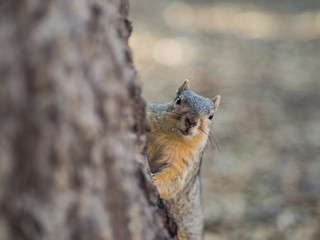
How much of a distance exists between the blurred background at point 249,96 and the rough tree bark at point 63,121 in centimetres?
110

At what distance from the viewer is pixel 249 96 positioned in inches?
184

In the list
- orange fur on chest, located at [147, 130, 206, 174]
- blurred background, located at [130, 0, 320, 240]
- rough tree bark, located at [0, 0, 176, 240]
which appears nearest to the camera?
rough tree bark, located at [0, 0, 176, 240]

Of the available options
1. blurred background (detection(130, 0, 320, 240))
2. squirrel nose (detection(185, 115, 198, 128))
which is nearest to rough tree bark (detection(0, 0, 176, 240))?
squirrel nose (detection(185, 115, 198, 128))

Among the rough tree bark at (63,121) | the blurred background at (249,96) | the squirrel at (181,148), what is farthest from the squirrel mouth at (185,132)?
the rough tree bark at (63,121)

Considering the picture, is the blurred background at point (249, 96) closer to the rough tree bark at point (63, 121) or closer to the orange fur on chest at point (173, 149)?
the orange fur on chest at point (173, 149)

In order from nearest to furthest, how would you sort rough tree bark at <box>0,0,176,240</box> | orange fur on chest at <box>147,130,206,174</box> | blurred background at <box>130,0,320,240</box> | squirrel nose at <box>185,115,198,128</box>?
rough tree bark at <box>0,0,176,240</box> < squirrel nose at <box>185,115,198,128</box> < orange fur on chest at <box>147,130,206,174</box> < blurred background at <box>130,0,320,240</box>

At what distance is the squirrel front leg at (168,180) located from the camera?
6.25ft

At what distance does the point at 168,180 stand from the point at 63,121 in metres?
1.19

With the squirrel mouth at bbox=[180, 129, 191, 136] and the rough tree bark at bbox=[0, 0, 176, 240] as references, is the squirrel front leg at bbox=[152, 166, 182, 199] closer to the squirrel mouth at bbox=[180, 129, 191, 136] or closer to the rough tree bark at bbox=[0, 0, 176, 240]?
the squirrel mouth at bbox=[180, 129, 191, 136]

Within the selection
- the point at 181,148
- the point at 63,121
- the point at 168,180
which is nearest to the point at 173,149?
the point at 181,148

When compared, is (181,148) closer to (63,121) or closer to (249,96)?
(63,121)

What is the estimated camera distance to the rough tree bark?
2.37 ft

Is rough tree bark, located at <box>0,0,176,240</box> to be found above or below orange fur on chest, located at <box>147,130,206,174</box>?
below

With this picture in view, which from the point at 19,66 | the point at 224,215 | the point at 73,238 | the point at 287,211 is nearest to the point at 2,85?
the point at 19,66
